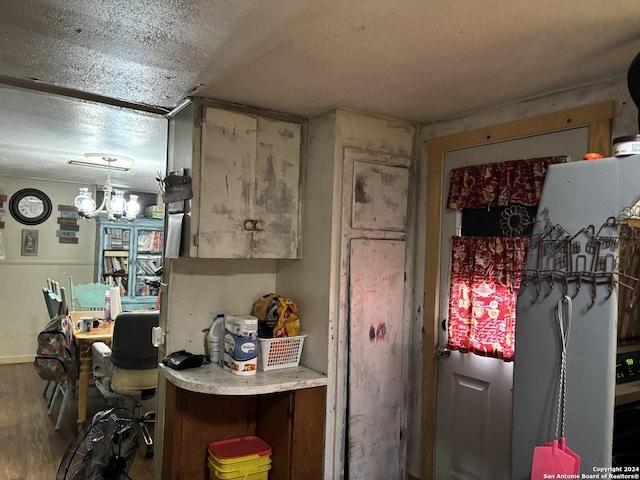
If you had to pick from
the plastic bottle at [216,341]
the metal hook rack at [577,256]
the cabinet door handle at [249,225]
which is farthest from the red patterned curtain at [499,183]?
the plastic bottle at [216,341]

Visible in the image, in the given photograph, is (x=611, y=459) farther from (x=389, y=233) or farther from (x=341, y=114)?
(x=341, y=114)

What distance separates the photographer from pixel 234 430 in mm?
2773

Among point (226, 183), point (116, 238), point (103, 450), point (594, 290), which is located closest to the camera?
point (594, 290)

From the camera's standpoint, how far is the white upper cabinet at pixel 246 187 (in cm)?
244

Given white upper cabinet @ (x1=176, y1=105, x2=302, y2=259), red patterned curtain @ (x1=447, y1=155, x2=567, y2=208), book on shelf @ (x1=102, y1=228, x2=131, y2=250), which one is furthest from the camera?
book on shelf @ (x1=102, y1=228, x2=131, y2=250)

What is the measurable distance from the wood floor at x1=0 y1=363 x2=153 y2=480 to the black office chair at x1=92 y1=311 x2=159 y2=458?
43 cm

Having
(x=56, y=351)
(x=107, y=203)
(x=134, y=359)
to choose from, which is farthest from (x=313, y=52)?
(x=107, y=203)

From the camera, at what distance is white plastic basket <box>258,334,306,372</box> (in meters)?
2.56

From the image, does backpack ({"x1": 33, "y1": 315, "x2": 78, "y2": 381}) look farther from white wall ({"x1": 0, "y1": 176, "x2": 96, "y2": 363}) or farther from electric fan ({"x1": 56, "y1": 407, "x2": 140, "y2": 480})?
white wall ({"x1": 0, "y1": 176, "x2": 96, "y2": 363})

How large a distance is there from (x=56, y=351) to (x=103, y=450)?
214cm

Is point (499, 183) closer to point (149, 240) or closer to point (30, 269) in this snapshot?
point (149, 240)

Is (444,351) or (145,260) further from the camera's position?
(145,260)

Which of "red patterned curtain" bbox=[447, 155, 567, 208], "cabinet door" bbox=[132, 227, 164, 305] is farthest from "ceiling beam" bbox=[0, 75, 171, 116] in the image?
"cabinet door" bbox=[132, 227, 164, 305]

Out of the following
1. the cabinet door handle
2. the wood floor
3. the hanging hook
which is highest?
the cabinet door handle
